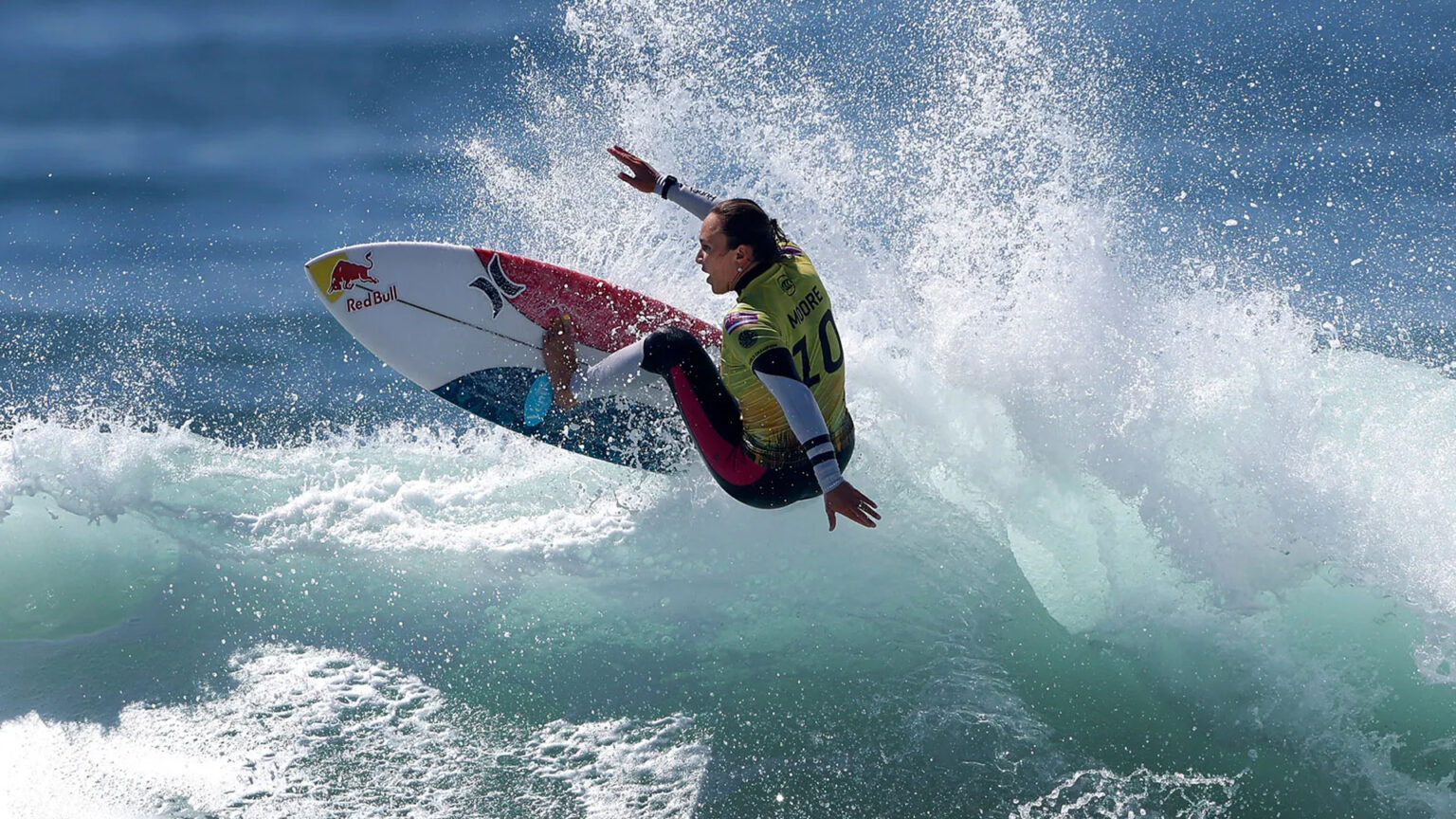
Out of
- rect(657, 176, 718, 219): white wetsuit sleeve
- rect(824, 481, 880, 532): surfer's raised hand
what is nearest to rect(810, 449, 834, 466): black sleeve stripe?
rect(824, 481, 880, 532): surfer's raised hand

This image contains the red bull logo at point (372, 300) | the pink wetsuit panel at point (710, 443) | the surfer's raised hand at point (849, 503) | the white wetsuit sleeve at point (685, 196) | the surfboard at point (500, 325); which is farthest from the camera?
the red bull logo at point (372, 300)

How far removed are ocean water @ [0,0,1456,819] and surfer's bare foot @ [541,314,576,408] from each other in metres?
0.54

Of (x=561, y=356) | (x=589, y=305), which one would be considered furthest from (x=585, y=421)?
(x=589, y=305)

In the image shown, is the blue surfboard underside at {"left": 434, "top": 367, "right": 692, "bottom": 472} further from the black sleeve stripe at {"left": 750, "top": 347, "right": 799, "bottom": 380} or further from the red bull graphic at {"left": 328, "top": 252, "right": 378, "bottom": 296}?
the black sleeve stripe at {"left": 750, "top": 347, "right": 799, "bottom": 380}

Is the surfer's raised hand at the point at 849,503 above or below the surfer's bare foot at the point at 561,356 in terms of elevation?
below

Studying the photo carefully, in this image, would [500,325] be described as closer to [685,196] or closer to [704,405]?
[685,196]

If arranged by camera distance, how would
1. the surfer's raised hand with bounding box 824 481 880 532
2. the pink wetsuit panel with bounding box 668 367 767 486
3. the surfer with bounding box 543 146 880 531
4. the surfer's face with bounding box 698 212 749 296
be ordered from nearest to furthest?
1. the surfer's raised hand with bounding box 824 481 880 532
2. the surfer with bounding box 543 146 880 531
3. the surfer's face with bounding box 698 212 749 296
4. the pink wetsuit panel with bounding box 668 367 767 486

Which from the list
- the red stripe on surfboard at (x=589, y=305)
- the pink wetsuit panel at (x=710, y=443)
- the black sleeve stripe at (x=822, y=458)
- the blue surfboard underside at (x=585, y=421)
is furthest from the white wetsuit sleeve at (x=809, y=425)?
the red stripe on surfboard at (x=589, y=305)

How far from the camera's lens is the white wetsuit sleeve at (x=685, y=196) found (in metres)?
5.18

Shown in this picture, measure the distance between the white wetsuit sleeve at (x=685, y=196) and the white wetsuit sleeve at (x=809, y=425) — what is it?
4.30 feet

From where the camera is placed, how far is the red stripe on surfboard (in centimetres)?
572

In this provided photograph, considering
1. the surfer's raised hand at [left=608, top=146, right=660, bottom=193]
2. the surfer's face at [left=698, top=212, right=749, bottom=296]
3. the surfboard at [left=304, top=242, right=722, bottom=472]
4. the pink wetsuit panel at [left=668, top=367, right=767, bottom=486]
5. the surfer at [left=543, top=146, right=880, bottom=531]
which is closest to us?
the surfer at [left=543, top=146, right=880, bottom=531]

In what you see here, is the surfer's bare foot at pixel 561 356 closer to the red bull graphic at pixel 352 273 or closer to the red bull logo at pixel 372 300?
the red bull logo at pixel 372 300

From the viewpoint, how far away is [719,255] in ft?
14.1
